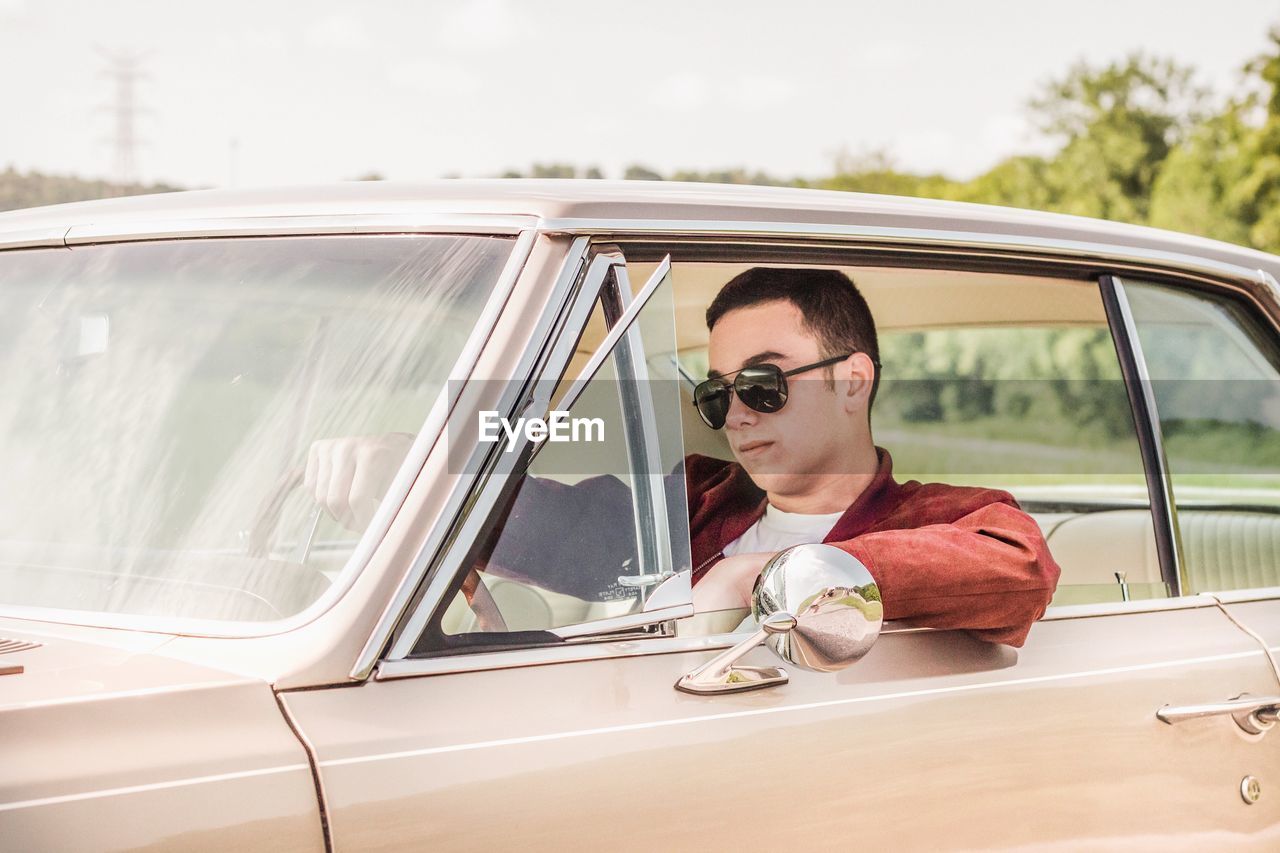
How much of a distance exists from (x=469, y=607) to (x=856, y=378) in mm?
1242

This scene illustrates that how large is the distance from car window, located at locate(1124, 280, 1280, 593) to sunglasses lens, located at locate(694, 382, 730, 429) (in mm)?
837

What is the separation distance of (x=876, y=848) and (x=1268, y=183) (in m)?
25.3

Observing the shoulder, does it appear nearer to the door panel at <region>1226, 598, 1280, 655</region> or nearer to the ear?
the ear

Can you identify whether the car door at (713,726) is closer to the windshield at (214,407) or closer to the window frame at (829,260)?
the window frame at (829,260)

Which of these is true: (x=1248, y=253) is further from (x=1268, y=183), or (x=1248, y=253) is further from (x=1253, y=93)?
(x=1253, y=93)

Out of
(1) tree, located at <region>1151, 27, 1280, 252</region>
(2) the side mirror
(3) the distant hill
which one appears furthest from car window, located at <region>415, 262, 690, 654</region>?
(3) the distant hill

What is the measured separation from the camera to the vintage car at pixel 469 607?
1.57m

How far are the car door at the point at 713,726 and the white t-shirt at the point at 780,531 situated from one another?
53cm

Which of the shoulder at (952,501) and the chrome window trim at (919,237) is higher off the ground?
the chrome window trim at (919,237)

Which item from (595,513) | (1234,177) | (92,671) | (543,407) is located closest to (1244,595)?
(595,513)

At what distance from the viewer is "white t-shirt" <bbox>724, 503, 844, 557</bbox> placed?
8.68 feet

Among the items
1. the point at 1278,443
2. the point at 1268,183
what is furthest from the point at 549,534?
the point at 1268,183

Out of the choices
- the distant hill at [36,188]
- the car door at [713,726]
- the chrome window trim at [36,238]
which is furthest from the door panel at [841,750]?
the distant hill at [36,188]

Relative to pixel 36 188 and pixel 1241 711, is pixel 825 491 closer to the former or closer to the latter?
pixel 1241 711
